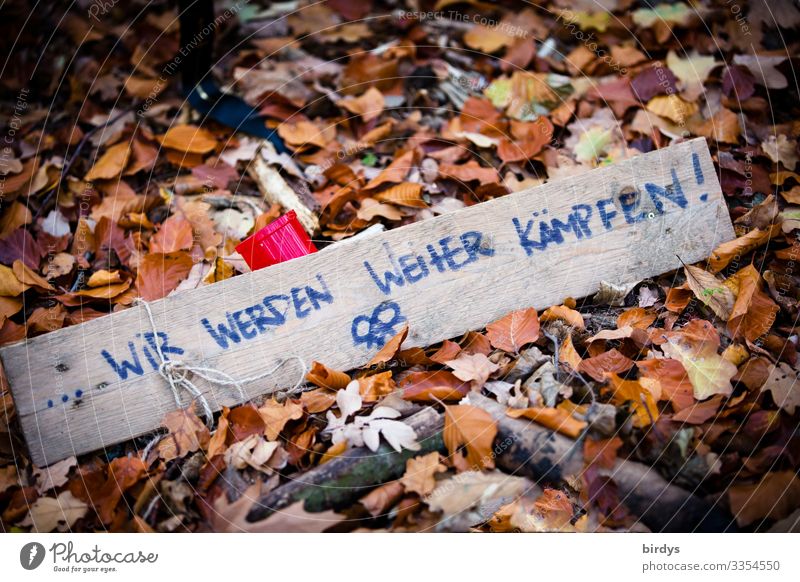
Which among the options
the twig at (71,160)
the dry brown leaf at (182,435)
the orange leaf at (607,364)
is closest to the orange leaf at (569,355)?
the orange leaf at (607,364)

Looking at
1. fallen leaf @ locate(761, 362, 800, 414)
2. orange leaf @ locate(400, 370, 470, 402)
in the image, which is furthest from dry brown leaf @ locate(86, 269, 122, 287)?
fallen leaf @ locate(761, 362, 800, 414)

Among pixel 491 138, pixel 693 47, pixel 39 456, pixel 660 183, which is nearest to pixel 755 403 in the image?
pixel 660 183

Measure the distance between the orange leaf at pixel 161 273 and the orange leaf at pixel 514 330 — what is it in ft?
3.17

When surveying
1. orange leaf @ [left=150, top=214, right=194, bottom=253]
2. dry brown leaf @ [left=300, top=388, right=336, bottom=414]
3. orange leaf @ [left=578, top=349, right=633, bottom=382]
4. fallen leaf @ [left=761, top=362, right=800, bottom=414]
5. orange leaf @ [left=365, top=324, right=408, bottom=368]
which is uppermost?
orange leaf @ [left=150, top=214, right=194, bottom=253]

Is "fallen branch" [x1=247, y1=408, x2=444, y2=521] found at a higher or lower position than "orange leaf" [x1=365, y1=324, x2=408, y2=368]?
lower

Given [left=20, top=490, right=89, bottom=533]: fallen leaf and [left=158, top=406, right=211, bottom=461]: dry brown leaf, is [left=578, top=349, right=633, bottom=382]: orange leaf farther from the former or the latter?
[left=20, top=490, right=89, bottom=533]: fallen leaf

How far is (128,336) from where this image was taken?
1.53m

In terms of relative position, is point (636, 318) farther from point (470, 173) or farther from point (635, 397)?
point (470, 173)

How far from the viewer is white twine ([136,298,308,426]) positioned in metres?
1.53

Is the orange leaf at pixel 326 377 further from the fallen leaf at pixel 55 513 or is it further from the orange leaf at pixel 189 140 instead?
→ the orange leaf at pixel 189 140

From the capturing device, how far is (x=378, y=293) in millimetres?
1591

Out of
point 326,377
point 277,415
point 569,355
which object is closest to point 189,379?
point 277,415
